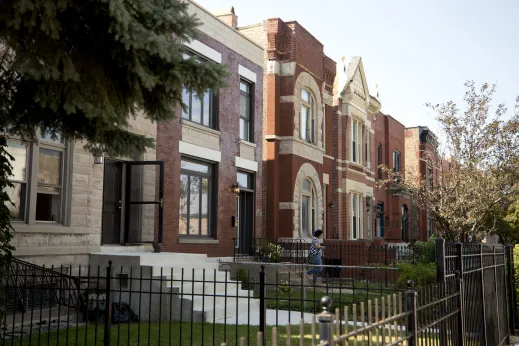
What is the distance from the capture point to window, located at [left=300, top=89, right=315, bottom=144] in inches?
945

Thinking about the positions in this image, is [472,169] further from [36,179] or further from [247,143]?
[36,179]

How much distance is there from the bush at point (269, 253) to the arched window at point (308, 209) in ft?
11.1

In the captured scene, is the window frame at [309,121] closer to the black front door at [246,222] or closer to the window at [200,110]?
the black front door at [246,222]

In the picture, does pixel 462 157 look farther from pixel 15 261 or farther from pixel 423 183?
pixel 15 261

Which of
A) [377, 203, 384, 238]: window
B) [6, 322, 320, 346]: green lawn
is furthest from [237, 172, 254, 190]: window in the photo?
[377, 203, 384, 238]: window

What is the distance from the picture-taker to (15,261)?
10430mm

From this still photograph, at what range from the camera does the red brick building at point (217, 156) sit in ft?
54.9

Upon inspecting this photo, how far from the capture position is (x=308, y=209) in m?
24.4

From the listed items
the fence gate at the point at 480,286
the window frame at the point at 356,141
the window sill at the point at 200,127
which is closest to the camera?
the fence gate at the point at 480,286

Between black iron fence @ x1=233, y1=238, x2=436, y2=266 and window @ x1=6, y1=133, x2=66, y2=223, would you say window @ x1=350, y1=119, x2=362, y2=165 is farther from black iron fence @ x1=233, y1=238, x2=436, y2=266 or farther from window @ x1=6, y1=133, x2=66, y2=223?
window @ x1=6, y1=133, x2=66, y2=223

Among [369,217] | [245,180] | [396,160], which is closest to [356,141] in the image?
[369,217]

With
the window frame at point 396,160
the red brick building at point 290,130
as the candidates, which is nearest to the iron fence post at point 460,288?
the red brick building at point 290,130

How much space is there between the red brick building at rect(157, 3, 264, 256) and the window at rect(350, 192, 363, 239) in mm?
9675

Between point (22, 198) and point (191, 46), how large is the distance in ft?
24.7
